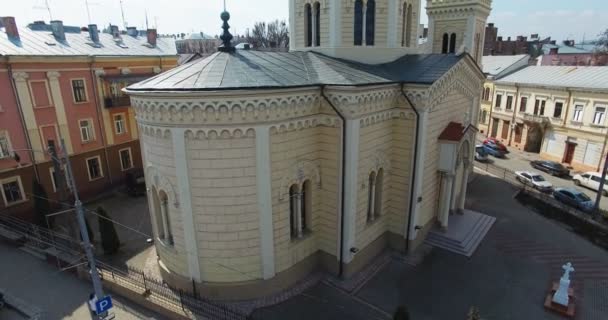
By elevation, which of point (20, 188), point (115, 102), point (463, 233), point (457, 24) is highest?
point (457, 24)

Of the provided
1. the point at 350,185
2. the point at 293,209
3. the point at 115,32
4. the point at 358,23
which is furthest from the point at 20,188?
the point at 358,23

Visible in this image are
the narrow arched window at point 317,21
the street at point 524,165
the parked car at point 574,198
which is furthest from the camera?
the street at point 524,165

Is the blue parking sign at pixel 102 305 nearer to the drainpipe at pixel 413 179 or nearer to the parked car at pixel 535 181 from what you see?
the drainpipe at pixel 413 179

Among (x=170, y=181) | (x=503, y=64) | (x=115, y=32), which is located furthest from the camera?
(x=503, y=64)

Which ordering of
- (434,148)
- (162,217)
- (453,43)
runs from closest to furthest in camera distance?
(162,217)
(434,148)
(453,43)

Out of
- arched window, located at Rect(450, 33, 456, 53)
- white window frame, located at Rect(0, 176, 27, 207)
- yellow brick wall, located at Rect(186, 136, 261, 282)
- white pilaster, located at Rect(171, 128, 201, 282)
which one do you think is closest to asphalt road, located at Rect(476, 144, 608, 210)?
arched window, located at Rect(450, 33, 456, 53)

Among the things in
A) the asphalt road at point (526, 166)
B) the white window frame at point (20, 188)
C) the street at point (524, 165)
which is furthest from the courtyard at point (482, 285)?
the white window frame at point (20, 188)

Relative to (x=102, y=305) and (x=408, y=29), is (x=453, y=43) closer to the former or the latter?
(x=408, y=29)
